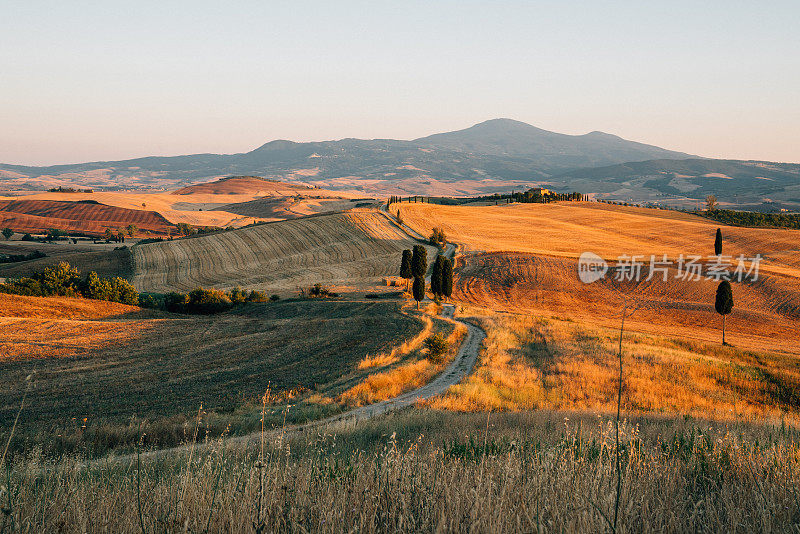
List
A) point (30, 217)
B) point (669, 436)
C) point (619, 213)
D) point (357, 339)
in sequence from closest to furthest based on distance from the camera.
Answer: point (669, 436), point (357, 339), point (619, 213), point (30, 217)

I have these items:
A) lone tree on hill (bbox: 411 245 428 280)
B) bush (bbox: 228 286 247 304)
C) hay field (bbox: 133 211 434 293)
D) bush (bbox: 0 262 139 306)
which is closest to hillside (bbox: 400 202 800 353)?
lone tree on hill (bbox: 411 245 428 280)

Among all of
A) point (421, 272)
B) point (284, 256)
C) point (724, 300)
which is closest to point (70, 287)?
point (284, 256)

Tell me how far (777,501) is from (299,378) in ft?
73.6

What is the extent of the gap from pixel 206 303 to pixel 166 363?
80.8 feet

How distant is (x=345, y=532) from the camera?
151 inches

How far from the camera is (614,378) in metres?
25.9

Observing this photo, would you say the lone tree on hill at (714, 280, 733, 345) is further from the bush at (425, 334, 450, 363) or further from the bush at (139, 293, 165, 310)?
the bush at (139, 293, 165, 310)

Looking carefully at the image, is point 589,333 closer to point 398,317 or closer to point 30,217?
point 398,317

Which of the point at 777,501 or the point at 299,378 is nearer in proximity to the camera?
the point at 777,501

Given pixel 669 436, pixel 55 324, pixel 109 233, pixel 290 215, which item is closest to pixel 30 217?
pixel 109 233

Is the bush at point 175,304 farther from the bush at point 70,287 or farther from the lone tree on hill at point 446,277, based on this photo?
the lone tree on hill at point 446,277

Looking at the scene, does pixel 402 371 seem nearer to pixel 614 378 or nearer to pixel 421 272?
pixel 614 378

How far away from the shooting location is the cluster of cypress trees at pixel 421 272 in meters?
50.1

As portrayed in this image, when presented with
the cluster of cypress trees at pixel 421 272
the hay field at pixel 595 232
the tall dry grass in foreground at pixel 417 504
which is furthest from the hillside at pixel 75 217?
the tall dry grass in foreground at pixel 417 504
